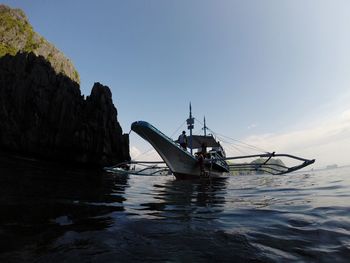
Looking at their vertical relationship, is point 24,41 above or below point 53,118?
above

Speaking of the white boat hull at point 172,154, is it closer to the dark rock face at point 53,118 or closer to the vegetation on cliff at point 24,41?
the dark rock face at point 53,118

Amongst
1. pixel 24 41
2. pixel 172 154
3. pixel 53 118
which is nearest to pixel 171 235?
pixel 172 154

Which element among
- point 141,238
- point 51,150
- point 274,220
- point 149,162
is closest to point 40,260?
point 141,238

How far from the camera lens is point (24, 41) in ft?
259

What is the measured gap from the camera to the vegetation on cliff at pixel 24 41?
7425 cm

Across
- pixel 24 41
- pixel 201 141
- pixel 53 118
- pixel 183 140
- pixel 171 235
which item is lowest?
pixel 171 235

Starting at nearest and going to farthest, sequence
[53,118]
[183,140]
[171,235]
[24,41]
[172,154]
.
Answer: [171,235] < [172,154] < [183,140] < [53,118] < [24,41]

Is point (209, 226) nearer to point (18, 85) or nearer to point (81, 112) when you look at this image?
point (81, 112)

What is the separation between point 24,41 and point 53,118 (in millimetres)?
43631

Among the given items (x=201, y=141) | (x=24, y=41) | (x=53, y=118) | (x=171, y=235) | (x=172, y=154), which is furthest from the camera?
(x=24, y=41)

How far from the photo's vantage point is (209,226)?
485cm

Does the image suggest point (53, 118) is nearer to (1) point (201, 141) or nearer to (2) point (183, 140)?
(1) point (201, 141)

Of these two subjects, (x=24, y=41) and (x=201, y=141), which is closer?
(x=201, y=141)

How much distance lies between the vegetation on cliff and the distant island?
17751 mm
